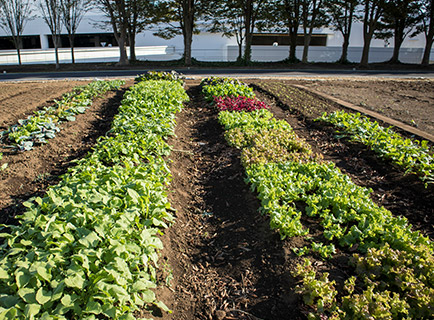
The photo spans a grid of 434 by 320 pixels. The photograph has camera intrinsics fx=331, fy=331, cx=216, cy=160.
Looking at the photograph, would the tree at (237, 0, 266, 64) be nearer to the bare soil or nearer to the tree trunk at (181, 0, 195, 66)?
the tree trunk at (181, 0, 195, 66)

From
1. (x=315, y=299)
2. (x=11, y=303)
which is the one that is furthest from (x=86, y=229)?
(x=315, y=299)

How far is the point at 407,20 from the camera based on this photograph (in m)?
26.0

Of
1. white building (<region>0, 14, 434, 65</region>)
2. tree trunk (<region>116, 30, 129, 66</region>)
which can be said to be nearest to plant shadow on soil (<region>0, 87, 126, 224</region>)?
tree trunk (<region>116, 30, 129, 66</region>)

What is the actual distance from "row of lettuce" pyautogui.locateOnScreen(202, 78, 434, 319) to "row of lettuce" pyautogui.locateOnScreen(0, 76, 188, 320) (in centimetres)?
135

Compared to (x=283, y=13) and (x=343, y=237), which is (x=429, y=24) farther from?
(x=343, y=237)

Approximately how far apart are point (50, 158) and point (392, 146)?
5.88 meters

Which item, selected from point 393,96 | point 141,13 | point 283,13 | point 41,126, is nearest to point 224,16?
point 283,13

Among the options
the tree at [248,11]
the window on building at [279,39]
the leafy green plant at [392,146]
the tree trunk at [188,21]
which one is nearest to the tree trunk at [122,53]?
the tree trunk at [188,21]

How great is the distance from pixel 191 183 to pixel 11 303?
3.15 m

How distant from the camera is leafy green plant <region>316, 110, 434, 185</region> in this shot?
195 inches

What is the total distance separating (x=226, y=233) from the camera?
4.00 m

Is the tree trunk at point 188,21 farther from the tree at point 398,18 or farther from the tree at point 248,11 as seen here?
the tree at point 398,18

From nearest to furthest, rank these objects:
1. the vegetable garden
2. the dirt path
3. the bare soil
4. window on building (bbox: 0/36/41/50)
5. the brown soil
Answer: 1. the vegetable garden
2. the dirt path
3. the brown soil
4. the bare soil
5. window on building (bbox: 0/36/41/50)

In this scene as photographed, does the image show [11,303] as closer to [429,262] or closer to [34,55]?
[429,262]
